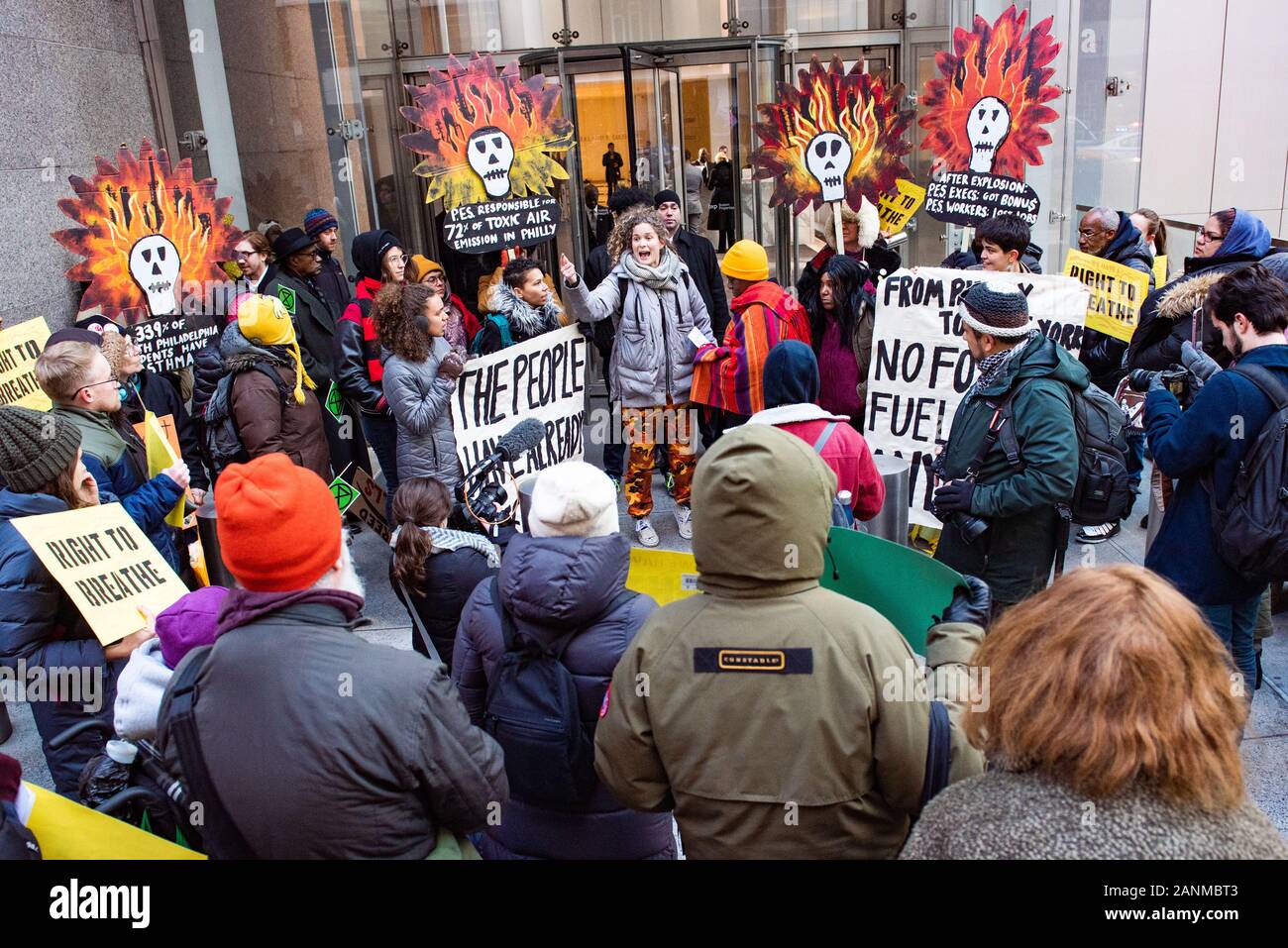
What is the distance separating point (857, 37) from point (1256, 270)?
894cm

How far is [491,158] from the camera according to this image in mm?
6262

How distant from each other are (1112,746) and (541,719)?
55.5 inches

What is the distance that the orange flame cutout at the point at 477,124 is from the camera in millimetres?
6070

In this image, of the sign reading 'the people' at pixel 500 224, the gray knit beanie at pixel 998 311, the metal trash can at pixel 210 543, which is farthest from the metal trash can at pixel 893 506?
the metal trash can at pixel 210 543

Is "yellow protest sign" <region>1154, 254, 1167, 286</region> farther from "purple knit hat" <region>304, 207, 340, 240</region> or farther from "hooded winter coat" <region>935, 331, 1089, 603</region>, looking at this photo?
"purple knit hat" <region>304, 207, 340, 240</region>

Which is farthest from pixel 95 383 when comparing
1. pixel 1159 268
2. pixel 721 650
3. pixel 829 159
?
pixel 1159 268

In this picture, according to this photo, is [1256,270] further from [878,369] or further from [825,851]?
[825,851]

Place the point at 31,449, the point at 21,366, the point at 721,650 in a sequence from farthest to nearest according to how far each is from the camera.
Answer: the point at 21,366 < the point at 31,449 < the point at 721,650

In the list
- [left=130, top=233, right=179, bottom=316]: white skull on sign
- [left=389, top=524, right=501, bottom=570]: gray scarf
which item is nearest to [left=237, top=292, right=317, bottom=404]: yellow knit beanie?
[left=130, top=233, right=179, bottom=316]: white skull on sign

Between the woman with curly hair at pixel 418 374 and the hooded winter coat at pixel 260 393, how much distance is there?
1.70 ft

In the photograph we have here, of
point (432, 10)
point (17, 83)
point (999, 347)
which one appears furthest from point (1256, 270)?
Result: point (432, 10)

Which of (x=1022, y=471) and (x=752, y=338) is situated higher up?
(x=752, y=338)

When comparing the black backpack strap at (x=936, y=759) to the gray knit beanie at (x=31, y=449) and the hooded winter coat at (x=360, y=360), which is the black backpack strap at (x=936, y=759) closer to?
the gray knit beanie at (x=31, y=449)

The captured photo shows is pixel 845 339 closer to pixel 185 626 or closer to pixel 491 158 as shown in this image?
pixel 491 158
